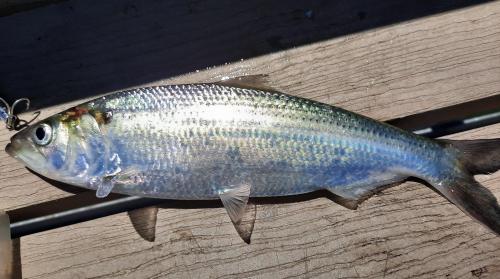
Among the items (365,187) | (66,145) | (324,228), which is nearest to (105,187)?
(66,145)

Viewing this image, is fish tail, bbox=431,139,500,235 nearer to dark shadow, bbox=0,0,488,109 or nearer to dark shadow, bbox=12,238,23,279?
dark shadow, bbox=0,0,488,109

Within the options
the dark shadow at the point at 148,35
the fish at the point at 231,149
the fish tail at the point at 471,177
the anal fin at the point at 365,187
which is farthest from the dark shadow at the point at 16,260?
the fish tail at the point at 471,177

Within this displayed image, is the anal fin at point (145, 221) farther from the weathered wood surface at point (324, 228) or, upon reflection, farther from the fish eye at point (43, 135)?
the fish eye at point (43, 135)

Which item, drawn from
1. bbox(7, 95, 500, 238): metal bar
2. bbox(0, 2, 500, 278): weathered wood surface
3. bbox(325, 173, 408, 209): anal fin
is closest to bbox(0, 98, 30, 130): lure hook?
bbox(0, 2, 500, 278): weathered wood surface

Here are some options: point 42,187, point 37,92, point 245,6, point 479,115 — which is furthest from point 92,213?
point 479,115

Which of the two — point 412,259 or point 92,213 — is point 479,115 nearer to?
point 412,259
